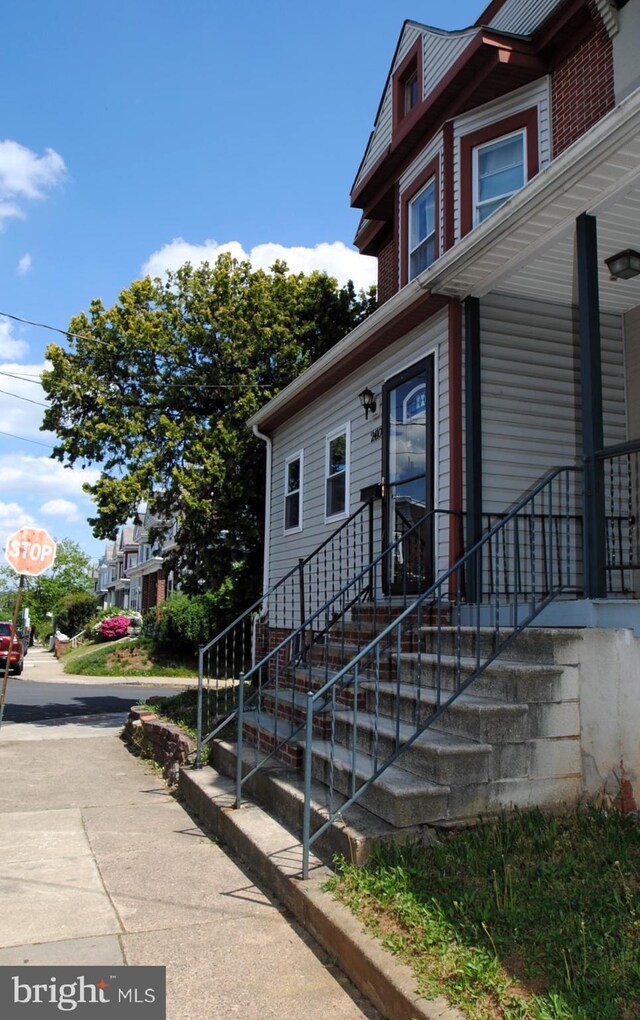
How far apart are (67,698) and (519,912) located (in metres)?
15.2

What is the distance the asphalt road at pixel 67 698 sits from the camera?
46.4 ft

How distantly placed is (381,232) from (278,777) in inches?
365

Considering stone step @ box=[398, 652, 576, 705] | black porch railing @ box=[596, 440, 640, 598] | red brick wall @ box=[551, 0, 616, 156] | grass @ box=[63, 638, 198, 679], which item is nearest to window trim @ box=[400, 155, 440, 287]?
red brick wall @ box=[551, 0, 616, 156]

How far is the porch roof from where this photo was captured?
16.1 ft

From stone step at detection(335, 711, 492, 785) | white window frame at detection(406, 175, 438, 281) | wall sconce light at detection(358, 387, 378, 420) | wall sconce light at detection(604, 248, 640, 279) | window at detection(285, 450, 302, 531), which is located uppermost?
white window frame at detection(406, 175, 438, 281)

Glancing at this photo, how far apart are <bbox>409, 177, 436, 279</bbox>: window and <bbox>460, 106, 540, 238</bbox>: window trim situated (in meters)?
0.60

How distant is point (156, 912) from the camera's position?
419 cm

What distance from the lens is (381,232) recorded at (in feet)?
40.5

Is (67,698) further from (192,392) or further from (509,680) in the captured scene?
(509,680)

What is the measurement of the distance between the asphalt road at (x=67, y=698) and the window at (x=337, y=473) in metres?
6.69

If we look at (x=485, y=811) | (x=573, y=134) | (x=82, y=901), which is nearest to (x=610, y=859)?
(x=485, y=811)

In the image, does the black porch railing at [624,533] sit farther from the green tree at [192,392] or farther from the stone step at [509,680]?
the green tree at [192,392]

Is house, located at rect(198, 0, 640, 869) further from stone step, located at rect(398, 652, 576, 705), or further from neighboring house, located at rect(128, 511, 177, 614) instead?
neighboring house, located at rect(128, 511, 177, 614)

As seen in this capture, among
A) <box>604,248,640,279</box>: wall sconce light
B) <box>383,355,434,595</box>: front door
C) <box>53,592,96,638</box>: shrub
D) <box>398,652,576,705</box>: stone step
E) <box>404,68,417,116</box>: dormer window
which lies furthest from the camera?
<box>53,592,96,638</box>: shrub
